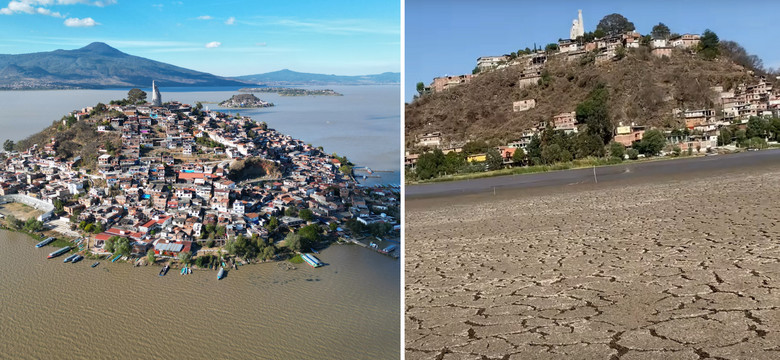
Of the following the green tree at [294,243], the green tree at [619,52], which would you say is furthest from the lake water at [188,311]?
the green tree at [619,52]

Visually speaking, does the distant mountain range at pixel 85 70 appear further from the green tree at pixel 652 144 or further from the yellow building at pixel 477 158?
the green tree at pixel 652 144

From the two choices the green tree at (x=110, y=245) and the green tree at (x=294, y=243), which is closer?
the green tree at (x=110, y=245)

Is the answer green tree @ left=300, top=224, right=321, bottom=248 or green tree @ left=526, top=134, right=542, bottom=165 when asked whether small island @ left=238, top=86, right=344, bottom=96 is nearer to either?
green tree @ left=526, top=134, right=542, bottom=165

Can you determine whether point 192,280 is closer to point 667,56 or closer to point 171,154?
point 171,154

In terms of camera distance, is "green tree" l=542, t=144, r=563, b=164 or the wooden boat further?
"green tree" l=542, t=144, r=563, b=164

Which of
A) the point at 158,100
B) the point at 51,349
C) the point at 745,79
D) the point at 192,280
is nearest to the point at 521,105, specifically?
the point at 745,79

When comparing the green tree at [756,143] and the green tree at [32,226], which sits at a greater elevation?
the green tree at [756,143]

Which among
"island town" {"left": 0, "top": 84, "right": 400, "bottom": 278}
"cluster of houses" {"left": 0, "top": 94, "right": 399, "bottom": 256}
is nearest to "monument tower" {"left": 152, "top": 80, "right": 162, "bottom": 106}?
"island town" {"left": 0, "top": 84, "right": 400, "bottom": 278}
